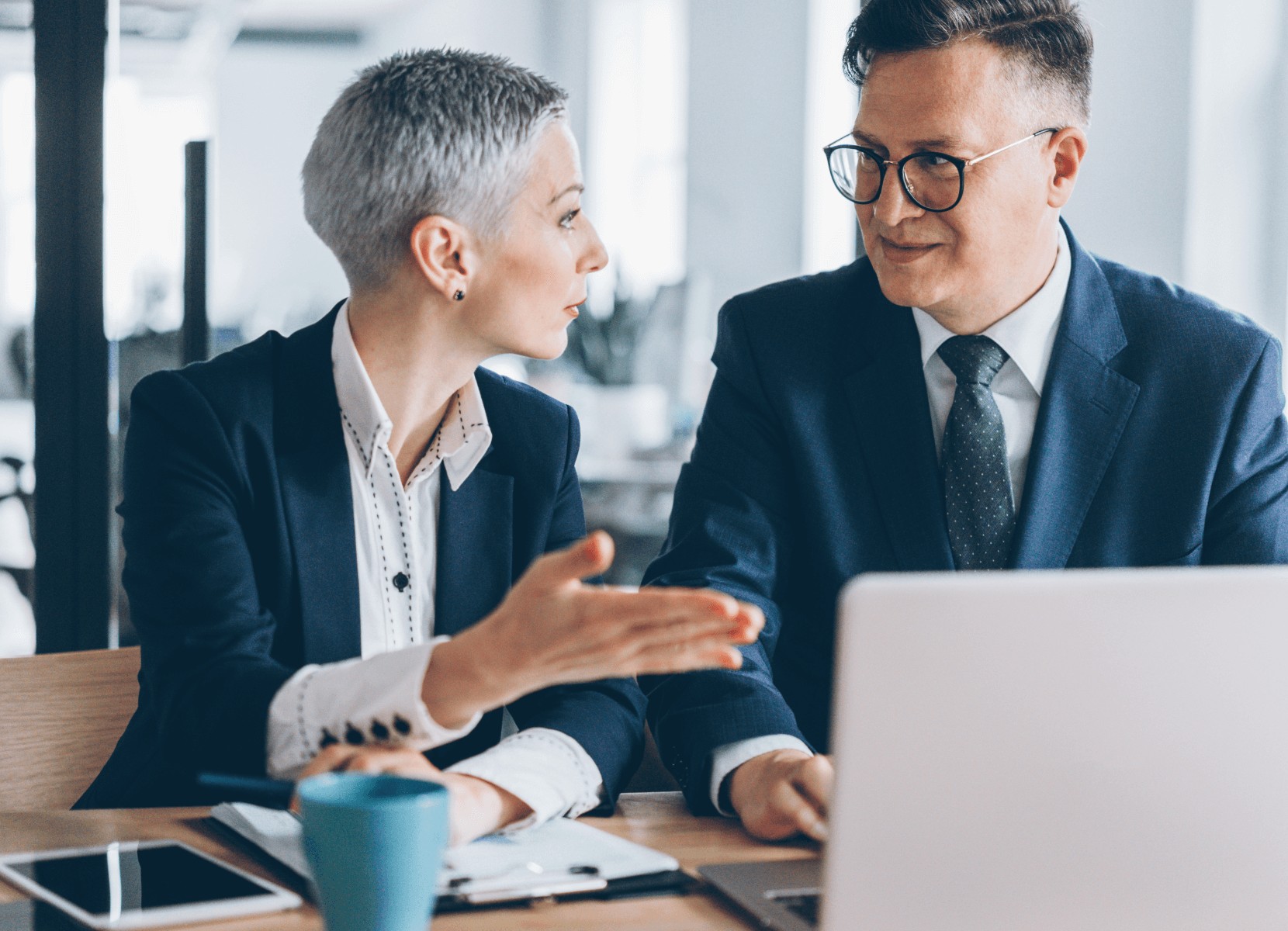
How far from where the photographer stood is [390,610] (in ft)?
4.82

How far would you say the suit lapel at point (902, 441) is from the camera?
5.38 ft

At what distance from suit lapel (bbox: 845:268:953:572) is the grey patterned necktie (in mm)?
23

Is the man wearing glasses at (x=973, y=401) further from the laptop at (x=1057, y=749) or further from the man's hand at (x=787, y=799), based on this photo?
the laptop at (x=1057, y=749)

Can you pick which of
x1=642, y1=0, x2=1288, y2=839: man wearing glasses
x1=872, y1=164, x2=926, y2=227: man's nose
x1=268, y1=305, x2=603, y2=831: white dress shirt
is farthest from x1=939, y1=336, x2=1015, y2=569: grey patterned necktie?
x1=268, y1=305, x2=603, y2=831: white dress shirt

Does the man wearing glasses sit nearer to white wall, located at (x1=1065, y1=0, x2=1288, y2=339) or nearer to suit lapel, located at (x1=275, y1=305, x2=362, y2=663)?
suit lapel, located at (x1=275, y1=305, x2=362, y2=663)

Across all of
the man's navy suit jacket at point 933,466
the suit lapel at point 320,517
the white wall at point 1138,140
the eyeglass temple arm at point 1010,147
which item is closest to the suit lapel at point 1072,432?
the man's navy suit jacket at point 933,466

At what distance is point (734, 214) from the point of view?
16.4 ft

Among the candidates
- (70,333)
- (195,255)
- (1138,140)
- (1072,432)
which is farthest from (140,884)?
(1138,140)

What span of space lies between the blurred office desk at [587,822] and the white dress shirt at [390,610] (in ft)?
0.26

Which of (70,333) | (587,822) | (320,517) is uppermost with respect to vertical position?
(70,333)

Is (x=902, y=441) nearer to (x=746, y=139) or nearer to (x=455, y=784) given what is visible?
(x=455, y=784)

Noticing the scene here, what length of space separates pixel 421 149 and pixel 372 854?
2.97 feet

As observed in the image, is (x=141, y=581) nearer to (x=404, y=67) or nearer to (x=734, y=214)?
(x=404, y=67)

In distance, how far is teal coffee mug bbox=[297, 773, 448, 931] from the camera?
72 centimetres
